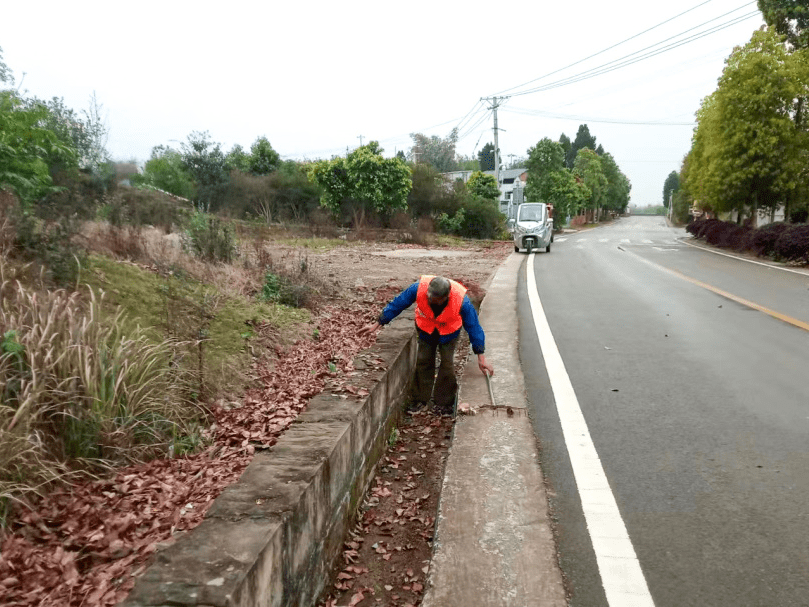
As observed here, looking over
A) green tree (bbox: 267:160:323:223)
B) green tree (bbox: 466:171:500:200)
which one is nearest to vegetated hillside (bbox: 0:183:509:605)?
green tree (bbox: 267:160:323:223)

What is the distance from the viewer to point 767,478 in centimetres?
402

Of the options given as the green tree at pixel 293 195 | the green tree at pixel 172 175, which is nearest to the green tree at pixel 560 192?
the green tree at pixel 293 195

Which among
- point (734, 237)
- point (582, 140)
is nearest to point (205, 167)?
point (734, 237)

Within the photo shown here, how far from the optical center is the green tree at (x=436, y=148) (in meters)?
93.5

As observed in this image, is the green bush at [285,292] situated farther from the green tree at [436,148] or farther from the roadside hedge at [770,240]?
the green tree at [436,148]

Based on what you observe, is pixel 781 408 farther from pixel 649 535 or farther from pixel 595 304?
pixel 595 304

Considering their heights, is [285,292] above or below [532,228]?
above

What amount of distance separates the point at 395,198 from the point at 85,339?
92.1ft

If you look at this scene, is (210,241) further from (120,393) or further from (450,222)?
(450,222)

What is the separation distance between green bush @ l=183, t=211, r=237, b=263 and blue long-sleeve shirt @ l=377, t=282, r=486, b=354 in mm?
3861

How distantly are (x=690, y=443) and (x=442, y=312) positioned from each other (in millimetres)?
2336

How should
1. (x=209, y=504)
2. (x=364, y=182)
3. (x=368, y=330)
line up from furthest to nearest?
(x=364, y=182)
(x=368, y=330)
(x=209, y=504)

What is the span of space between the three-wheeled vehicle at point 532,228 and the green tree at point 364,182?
6.81 meters

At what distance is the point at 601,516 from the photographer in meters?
3.61
